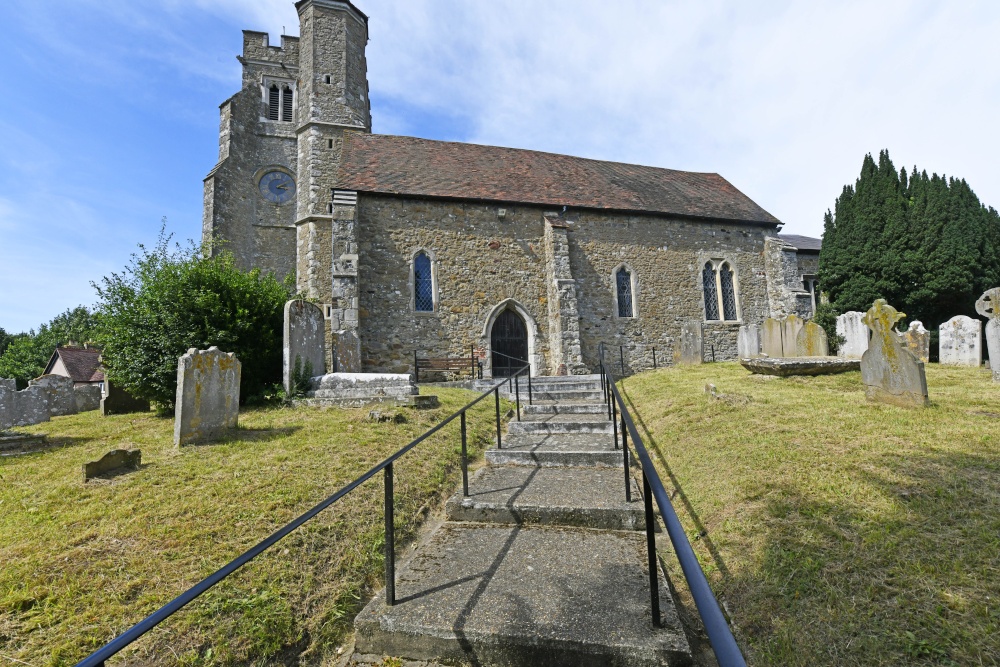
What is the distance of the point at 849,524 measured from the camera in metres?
3.06

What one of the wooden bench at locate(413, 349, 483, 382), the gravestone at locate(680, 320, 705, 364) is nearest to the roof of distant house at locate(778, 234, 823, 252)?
the gravestone at locate(680, 320, 705, 364)

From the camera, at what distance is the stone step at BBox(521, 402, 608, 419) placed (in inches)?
275

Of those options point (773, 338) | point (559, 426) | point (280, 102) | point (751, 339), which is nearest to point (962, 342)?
point (751, 339)

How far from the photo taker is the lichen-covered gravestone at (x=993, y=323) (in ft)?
22.1

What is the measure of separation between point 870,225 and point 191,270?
22.7 metres

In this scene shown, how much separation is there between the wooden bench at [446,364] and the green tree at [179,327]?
458 cm

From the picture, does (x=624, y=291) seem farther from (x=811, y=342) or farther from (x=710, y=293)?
(x=811, y=342)

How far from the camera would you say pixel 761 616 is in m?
2.57

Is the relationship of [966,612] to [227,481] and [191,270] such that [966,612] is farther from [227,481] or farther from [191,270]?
[191,270]

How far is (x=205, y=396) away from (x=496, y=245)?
10.3 metres

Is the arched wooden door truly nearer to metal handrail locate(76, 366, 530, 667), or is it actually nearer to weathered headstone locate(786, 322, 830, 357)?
weathered headstone locate(786, 322, 830, 357)

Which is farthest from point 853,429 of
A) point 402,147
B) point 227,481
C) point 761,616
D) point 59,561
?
point 402,147

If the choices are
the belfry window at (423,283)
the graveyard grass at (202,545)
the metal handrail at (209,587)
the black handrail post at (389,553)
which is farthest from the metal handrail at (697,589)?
the belfry window at (423,283)

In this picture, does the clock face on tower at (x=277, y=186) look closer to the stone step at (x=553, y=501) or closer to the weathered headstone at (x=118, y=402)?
the weathered headstone at (x=118, y=402)
